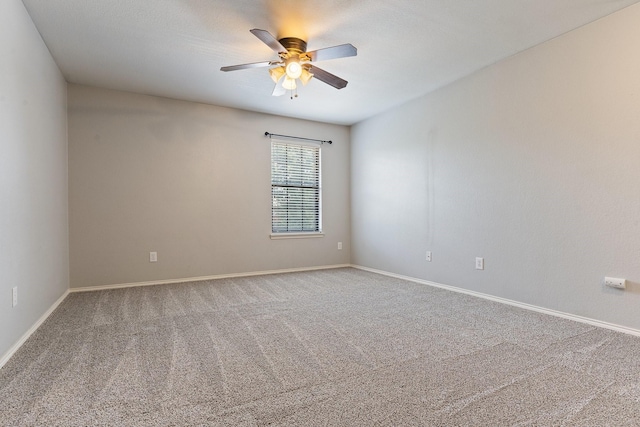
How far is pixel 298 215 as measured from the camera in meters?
5.13

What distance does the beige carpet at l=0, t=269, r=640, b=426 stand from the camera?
1.39 metres

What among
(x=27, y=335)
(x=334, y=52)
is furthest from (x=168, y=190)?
(x=334, y=52)

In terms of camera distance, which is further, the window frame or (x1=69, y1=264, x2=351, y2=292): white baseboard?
the window frame

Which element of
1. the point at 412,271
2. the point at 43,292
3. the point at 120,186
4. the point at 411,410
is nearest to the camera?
the point at 411,410

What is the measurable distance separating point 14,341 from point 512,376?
2995 millimetres

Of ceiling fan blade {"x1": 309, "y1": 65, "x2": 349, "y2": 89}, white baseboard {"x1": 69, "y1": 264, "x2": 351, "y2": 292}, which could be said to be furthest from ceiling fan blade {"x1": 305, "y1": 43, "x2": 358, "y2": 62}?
white baseboard {"x1": 69, "y1": 264, "x2": 351, "y2": 292}

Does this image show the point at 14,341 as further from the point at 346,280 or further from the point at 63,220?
the point at 346,280

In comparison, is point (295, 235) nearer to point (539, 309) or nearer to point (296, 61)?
point (296, 61)

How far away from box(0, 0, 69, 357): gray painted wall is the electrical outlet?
4099 mm

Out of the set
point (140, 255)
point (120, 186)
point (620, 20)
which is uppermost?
point (620, 20)

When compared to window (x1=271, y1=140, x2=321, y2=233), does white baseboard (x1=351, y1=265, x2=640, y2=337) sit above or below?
below

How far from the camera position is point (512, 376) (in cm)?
171

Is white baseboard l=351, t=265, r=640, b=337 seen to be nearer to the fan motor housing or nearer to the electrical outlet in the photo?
the electrical outlet

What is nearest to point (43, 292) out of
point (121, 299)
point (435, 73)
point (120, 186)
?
point (121, 299)
